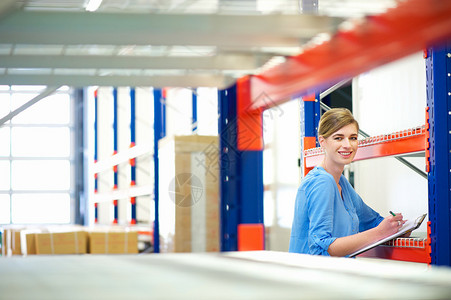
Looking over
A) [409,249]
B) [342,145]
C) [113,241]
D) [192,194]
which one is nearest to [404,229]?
[409,249]

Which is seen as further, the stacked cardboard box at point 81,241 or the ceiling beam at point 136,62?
the stacked cardboard box at point 81,241

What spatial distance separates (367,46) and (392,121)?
4.98 metres

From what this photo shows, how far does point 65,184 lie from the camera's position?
62.3ft

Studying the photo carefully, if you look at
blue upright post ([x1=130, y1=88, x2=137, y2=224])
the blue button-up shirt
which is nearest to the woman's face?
the blue button-up shirt

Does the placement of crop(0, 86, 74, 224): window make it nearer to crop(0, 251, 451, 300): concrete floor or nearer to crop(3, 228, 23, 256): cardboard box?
crop(3, 228, 23, 256): cardboard box

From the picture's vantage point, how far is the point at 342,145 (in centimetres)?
314

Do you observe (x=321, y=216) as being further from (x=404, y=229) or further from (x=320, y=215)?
(x=404, y=229)

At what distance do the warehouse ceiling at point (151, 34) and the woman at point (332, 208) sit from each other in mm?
1432

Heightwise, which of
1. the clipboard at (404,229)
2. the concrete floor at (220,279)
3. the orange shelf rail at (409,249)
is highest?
the concrete floor at (220,279)

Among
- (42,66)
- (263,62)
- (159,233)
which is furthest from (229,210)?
(159,233)

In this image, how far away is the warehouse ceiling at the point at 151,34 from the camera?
1.13 m

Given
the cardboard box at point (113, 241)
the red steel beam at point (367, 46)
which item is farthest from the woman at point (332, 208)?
the cardboard box at point (113, 241)

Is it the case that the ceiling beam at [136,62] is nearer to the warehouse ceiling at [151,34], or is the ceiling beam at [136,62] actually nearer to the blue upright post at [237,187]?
the warehouse ceiling at [151,34]

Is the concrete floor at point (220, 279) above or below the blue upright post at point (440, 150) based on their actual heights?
below
